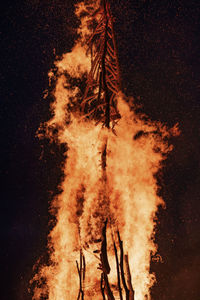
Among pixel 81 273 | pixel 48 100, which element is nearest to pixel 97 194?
pixel 81 273

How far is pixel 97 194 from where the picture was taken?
167 cm

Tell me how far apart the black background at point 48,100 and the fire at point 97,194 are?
3.8 inches

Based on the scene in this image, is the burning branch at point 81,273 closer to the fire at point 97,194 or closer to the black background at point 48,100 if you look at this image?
the fire at point 97,194

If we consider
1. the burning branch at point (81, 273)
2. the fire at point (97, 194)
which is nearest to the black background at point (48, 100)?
the fire at point (97, 194)

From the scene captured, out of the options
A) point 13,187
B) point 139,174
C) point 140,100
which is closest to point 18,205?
point 13,187

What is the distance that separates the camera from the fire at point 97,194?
166 cm

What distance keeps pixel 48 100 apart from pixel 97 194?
2.60 ft

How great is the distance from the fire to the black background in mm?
95

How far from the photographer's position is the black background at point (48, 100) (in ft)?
5.40

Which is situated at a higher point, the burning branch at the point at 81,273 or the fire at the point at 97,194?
the fire at the point at 97,194

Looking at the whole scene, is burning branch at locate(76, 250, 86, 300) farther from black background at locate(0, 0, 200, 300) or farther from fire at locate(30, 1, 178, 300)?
black background at locate(0, 0, 200, 300)

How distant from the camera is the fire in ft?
5.44

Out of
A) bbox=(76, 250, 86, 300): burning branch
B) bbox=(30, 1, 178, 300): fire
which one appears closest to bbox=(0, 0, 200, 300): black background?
bbox=(30, 1, 178, 300): fire

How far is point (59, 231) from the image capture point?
1.69 meters
